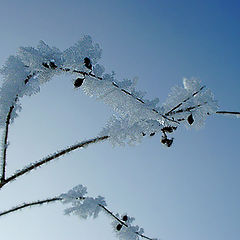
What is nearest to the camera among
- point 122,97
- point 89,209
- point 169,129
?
point 122,97

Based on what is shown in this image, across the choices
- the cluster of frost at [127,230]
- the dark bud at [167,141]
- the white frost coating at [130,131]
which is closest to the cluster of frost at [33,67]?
the white frost coating at [130,131]

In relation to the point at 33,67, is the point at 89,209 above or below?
below

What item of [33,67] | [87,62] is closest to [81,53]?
[87,62]

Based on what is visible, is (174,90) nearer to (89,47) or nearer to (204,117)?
(204,117)

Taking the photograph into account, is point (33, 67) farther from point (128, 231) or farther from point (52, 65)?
point (128, 231)

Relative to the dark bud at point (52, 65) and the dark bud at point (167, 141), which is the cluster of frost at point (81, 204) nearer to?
the dark bud at point (167, 141)

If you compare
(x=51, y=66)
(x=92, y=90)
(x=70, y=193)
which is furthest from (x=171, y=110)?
(x=70, y=193)
